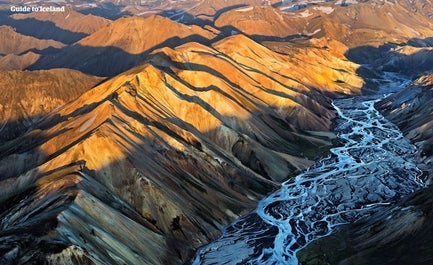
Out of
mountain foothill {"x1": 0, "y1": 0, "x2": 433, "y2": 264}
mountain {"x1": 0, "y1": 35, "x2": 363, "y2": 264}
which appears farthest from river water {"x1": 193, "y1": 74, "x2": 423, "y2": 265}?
mountain {"x1": 0, "y1": 35, "x2": 363, "y2": 264}

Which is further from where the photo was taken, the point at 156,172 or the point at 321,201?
the point at 321,201

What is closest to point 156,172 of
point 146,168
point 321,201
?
point 146,168

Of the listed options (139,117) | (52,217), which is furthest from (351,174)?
(52,217)

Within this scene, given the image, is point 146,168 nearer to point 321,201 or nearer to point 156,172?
point 156,172

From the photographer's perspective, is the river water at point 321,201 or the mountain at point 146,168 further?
the river water at point 321,201

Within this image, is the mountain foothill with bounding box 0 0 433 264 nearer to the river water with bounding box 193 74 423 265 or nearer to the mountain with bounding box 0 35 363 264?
the mountain with bounding box 0 35 363 264

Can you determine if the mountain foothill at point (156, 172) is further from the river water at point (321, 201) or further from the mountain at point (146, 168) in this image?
the river water at point (321, 201)

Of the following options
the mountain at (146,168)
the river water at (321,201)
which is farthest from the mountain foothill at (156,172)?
the river water at (321,201)
